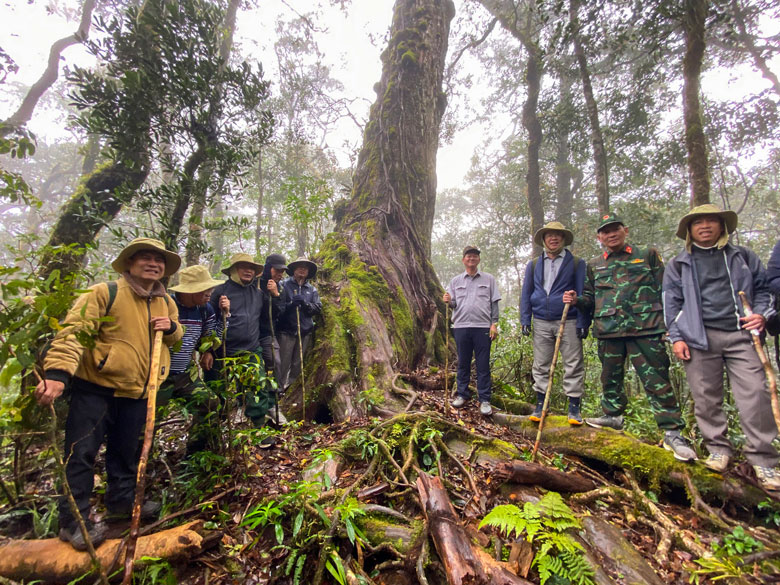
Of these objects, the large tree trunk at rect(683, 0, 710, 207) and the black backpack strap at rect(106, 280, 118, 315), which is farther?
the large tree trunk at rect(683, 0, 710, 207)

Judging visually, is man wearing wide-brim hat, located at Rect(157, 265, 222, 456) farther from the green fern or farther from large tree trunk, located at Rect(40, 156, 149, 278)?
large tree trunk, located at Rect(40, 156, 149, 278)

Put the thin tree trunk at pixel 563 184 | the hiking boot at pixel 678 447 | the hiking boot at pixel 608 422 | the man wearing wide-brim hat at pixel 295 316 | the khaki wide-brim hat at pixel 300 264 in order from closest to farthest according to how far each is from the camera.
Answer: the hiking boot at pixel 678 447 < the hiking boot at pixel 608 422 < the man wearing wide-brim hat at pixel 295 316 < the khaki wide-brim hat at pixel 300 264 < the thin tree trunk at pixel 563 184

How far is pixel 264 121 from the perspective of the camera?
6371mm

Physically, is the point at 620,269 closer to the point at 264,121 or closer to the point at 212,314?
the point at 212,314

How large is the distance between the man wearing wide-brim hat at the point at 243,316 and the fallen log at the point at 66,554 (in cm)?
170

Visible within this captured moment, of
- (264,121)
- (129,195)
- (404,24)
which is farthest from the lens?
(404,24)

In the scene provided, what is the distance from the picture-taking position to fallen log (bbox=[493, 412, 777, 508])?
3137 millimetres

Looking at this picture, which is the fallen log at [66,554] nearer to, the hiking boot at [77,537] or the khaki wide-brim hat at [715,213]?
the hiking boot at [77,537]

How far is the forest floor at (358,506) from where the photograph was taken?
2373mm

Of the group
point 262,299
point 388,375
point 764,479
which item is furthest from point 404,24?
point 764,479

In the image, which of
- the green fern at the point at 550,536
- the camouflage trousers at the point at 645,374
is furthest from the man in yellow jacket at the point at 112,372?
the camouflage trousers at the point at 645,374

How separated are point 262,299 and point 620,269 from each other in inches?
176

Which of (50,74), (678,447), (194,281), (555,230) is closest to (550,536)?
(678,447)

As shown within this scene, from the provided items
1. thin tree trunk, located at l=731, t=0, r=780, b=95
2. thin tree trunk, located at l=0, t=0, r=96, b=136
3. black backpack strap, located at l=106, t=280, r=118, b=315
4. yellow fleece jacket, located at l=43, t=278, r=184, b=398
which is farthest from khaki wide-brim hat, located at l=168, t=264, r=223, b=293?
thin tree trunk, located at l=731, t=0, r=780, b=95
